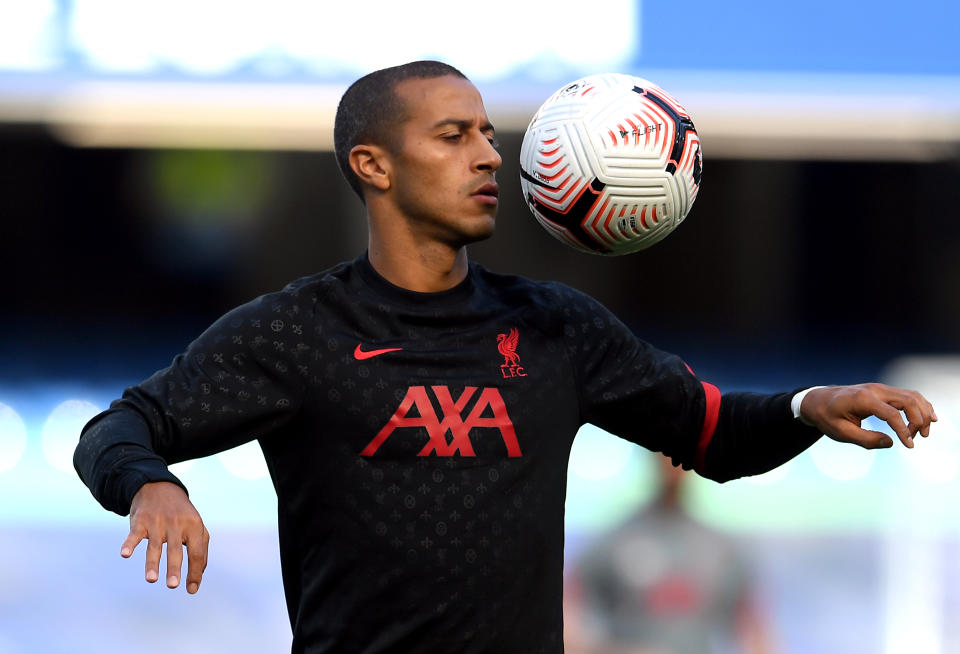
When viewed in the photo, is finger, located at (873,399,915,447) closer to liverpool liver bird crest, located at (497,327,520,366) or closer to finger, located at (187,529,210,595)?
liverpool liver bird crest, located at (497,327,520,366)

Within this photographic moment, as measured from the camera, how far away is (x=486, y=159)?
3.22 meters

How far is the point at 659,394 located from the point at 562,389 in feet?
0.78

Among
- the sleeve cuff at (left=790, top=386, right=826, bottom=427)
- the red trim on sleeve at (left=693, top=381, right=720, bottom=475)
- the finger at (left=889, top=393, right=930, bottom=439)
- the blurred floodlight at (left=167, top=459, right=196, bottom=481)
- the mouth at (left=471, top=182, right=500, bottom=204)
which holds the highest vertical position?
the mouth at (left=471, top=182, right=500, bottom=204)

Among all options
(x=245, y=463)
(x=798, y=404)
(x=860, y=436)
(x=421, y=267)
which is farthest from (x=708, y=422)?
(x=245, y=463)

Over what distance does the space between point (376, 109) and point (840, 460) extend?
6.38 metres

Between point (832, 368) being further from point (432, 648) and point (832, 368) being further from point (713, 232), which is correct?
point (432, 648)

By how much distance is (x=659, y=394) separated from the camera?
131 inches

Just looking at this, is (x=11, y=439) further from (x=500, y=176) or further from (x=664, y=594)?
(x=664, y=594)

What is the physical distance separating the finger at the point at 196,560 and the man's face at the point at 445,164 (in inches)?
37.3

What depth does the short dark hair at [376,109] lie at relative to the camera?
10.9 ft

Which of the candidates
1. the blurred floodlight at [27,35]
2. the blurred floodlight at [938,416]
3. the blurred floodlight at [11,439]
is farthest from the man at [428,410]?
the blurred floodlight at [27,35]

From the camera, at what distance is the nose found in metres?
3.22

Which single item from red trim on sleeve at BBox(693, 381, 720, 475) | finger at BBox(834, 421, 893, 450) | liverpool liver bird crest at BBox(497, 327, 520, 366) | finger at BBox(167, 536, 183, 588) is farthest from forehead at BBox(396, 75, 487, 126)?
finger at BBox(167, 536, 183, 588)

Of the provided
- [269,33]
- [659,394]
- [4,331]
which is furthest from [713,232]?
[659,394]
